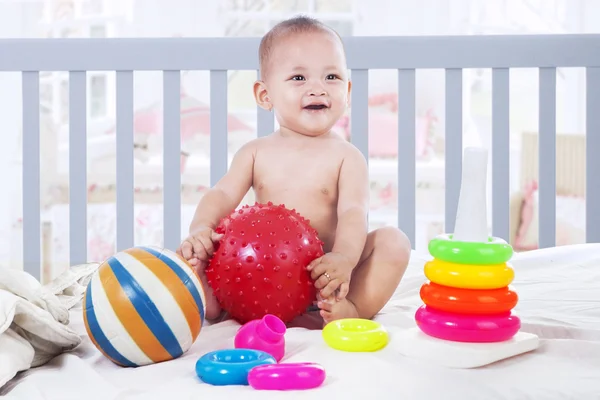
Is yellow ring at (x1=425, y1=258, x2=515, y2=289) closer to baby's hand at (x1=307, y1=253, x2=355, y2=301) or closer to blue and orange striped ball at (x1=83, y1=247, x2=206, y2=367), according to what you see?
baby's hand at (x1=307, y1=253, x2=355, y2=301)

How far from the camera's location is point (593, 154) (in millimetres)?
1740

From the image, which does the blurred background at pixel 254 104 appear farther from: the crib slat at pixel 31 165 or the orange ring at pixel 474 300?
the orange ring at pixel 474 300

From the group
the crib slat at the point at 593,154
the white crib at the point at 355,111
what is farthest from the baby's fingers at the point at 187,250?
the crib slat at the point at 593,154

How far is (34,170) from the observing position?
1.68 meters

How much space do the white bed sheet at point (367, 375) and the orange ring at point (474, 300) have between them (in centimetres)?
6

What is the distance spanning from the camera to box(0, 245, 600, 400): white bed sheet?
73 cm

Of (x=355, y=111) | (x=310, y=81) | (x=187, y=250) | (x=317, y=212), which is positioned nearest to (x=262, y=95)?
(x=310, y=81)

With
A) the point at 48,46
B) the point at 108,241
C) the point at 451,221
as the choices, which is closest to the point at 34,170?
the point at 48,46

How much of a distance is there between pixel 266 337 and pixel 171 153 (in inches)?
35.6

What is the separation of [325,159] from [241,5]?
90.2 inches

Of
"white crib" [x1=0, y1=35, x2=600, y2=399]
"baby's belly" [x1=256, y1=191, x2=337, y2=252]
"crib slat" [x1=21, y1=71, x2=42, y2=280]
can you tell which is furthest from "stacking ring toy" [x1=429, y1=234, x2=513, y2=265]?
"crib slat" [x1=21, y1=71, x2=42, y2=280]

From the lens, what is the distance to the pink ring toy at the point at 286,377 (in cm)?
72

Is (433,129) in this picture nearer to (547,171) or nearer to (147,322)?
(547,171)

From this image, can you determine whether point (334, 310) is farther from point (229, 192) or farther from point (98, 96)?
point (98, 96)
